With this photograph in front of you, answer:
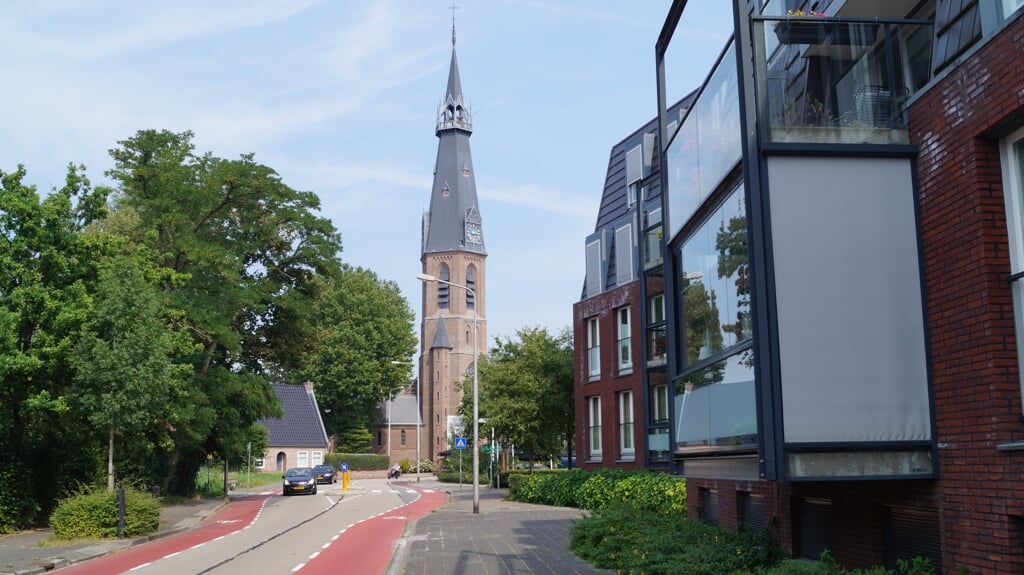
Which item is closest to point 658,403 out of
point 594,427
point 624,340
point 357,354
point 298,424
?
point 624,340

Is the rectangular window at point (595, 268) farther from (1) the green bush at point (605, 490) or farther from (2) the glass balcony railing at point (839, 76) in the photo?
(2) the glass balcony railing at point (839, 76)

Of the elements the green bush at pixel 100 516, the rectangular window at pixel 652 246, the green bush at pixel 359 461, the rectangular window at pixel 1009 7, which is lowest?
the green bush at pixel 359 461

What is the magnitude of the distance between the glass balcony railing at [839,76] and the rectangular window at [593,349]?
22.2 metres

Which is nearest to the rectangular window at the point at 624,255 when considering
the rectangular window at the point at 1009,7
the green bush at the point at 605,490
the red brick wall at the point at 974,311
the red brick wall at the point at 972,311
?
the green bush at the point at 605,490

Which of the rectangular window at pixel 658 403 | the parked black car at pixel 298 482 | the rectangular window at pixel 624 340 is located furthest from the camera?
the parked black car at pixel 298 482

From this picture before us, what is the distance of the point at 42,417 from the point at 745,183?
772 inches

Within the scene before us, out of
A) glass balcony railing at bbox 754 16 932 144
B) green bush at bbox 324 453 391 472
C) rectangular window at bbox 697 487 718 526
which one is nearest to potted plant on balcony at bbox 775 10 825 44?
glass balcony railing at bbox 754 16 932 144

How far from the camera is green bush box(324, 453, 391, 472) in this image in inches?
3162

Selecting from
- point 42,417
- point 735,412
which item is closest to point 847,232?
point 735,412

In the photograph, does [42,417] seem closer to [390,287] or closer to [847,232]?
[847,232]

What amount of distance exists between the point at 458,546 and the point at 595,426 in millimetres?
14733

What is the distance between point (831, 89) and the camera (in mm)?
9414

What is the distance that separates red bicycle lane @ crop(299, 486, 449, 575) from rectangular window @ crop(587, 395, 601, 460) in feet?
20.3

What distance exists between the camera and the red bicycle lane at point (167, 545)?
1583 cm
